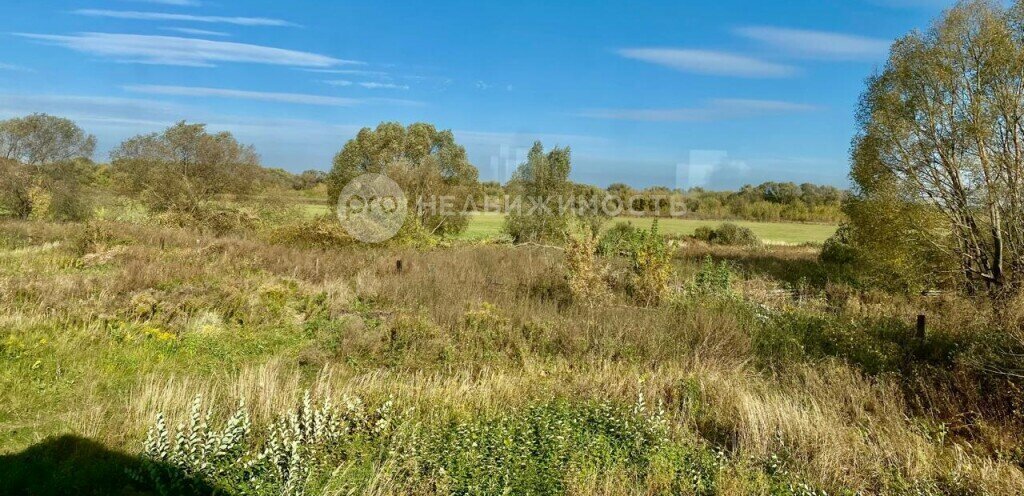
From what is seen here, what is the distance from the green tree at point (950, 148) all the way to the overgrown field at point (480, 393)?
509 centimetres

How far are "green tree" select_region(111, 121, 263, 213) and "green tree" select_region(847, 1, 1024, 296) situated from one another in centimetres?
2271

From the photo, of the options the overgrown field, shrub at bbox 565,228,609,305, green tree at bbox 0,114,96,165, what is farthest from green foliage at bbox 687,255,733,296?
green tree at bbox 0,114,96,165

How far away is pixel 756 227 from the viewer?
4225cm

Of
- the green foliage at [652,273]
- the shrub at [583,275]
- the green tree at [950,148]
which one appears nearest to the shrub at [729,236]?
the green tree at [950,148]

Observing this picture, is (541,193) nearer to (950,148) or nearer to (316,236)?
(316,236)

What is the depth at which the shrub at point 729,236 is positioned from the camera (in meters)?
31.7

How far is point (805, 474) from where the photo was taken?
4.16m

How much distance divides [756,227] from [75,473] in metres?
44.4

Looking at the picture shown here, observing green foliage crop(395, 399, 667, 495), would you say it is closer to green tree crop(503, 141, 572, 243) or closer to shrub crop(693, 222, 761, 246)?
green tree crop(503, 141, 572, 243)

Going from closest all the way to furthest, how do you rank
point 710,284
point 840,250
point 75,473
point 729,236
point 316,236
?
1. point 75,473
2. point 710,284
3. point 316,236
4. point 840,250
5. point 729,236

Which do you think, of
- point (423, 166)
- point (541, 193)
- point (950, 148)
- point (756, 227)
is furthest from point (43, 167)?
point (756, 227)

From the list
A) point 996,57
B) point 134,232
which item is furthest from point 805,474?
point 134,232

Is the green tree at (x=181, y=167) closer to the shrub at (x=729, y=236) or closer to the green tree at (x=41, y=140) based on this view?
the green tree at (x=41, y=140)

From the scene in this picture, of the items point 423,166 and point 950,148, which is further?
point 423,166
